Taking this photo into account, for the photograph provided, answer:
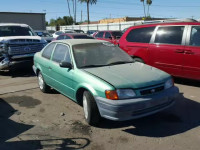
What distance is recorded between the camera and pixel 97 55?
4.90 metres

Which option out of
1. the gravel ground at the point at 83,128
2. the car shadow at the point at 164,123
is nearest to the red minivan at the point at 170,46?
the gravel ground at the point at 83,128

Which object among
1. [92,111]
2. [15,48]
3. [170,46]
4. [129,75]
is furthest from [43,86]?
[170,46]

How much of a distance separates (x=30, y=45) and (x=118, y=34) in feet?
25.2

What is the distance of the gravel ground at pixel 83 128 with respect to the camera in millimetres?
3564

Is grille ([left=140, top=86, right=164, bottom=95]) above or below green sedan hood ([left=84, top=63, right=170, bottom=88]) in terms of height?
below

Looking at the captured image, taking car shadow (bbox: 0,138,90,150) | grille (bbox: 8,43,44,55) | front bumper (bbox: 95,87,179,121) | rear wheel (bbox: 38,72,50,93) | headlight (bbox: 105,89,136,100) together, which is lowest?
car shadow (bbox: 0,138,90,150)

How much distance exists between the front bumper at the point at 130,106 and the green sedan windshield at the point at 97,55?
1.07 metres

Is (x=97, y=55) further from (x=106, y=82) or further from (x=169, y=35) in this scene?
(x=169, y=35)

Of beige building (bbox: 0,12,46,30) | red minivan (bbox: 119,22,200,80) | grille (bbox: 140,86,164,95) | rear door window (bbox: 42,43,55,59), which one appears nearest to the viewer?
grille (bbox: 140,86,164,95)

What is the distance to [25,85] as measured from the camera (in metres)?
7.29

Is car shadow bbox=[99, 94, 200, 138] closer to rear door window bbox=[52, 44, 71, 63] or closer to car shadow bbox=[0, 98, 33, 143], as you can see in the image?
car shadow bbox=[0, 98, 33, 143]

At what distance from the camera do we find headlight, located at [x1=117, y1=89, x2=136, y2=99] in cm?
369

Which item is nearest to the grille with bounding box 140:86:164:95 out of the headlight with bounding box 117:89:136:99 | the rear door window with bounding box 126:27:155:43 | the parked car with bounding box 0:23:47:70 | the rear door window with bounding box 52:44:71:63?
the headlight with bounding box 117:89:136:99

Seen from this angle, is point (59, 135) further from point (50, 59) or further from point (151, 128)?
point (50, 59)
